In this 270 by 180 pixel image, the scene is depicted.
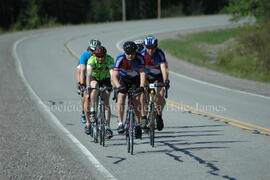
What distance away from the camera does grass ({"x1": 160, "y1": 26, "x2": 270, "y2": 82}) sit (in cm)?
2814

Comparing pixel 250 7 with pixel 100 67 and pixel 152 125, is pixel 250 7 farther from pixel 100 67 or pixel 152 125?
pixel 152 125

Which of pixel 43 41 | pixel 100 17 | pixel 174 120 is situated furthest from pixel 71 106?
pixel 100 17

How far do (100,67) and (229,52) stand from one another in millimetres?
25385

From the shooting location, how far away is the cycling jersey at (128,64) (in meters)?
10.2

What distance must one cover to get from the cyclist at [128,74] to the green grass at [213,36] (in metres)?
33.1

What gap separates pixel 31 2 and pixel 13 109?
61.5 metres

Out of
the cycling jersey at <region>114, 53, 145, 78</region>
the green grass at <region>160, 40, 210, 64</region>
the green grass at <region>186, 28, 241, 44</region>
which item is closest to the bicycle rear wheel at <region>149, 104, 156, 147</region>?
the cycling jersey at <region>114, 53, 145, 78</region>

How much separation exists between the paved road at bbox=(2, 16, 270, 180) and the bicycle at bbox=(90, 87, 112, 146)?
21 cm

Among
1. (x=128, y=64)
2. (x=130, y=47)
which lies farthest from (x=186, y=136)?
(x=130, y=47)

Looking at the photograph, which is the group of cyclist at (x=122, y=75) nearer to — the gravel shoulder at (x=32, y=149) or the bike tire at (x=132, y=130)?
the bike tire at (x=132, y=130)

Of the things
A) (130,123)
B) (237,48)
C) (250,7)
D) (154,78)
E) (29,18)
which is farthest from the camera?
(29,18)

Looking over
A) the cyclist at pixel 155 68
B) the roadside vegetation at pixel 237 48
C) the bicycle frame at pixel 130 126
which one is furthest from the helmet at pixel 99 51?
the roadside vegetation at pixel 237 48

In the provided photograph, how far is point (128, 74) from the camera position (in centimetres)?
1053

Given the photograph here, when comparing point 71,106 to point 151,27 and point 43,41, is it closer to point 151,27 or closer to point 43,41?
point 43,41
